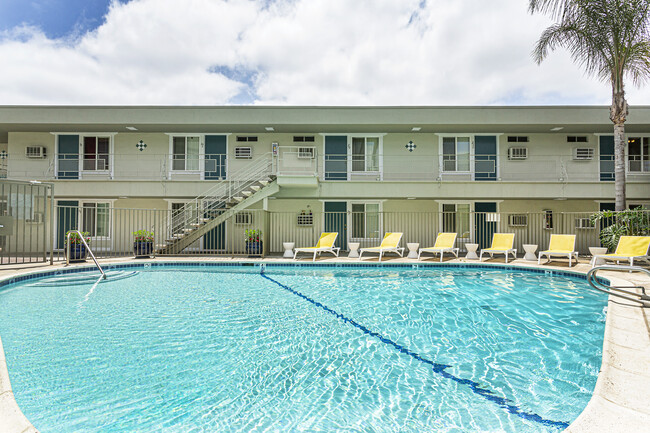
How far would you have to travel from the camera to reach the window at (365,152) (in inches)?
649

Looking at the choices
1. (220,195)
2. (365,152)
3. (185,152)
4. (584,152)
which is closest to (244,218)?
(220,195)

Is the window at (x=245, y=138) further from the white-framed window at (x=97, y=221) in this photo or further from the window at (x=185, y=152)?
the white-framed window at (x=97, y=221)

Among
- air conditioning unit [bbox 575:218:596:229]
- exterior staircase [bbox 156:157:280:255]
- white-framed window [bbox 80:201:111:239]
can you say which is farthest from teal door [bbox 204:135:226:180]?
air conditioning unit [bbox 575:218:596:229]

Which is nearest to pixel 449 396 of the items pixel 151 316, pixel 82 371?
pixel 82 371

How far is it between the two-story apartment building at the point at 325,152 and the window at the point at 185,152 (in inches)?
1.9

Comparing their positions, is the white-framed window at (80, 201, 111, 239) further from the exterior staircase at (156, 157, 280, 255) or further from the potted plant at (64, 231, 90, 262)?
the potted plant at (64, 231, 90, 262)

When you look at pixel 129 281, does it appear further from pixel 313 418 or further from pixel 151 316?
pixel 313 418

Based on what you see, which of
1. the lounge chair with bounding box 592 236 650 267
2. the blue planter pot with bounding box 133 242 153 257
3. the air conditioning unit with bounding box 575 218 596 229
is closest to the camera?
the lounge chair with bounding box 592 236 650 267

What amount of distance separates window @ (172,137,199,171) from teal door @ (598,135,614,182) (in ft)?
60.2

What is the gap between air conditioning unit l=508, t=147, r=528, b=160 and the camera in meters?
16.3

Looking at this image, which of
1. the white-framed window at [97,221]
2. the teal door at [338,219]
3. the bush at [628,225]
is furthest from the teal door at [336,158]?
the white-framed window at [97,221]

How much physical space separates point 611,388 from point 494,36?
45.7 ft

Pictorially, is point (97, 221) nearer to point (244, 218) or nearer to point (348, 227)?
point (244, 218)

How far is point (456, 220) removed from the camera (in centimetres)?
1677
